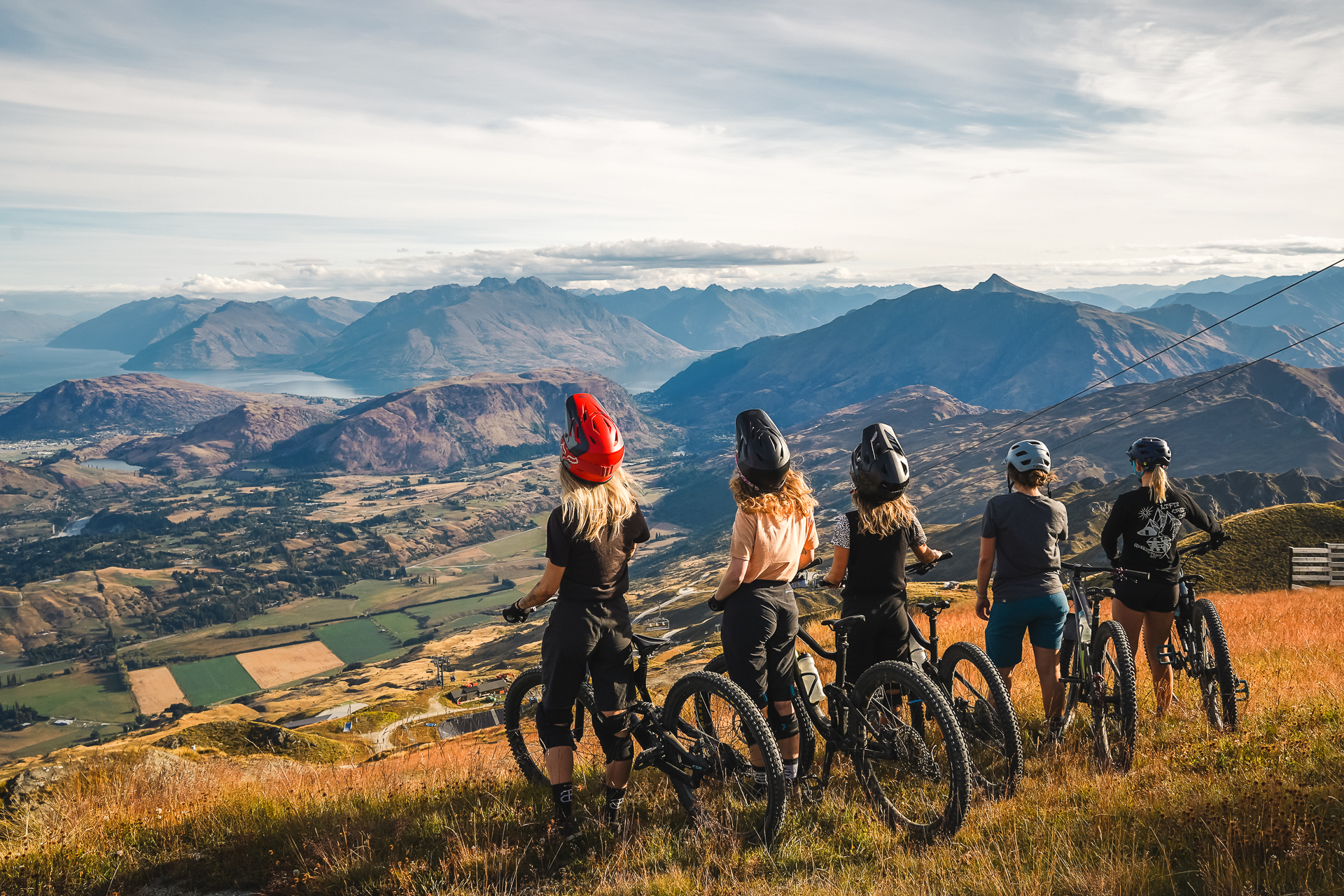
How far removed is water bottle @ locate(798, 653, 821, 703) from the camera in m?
6.77

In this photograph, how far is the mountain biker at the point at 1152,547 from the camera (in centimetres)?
788

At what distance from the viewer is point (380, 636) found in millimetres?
196000

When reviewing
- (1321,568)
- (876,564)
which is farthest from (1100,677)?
(1321,568)

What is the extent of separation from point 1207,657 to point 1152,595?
79 centimetres

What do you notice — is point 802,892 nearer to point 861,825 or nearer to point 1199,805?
point 861,825

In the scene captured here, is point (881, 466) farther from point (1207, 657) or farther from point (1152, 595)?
point (1207, 657)

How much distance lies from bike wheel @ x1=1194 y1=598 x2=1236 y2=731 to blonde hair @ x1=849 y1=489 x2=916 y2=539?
3392mm

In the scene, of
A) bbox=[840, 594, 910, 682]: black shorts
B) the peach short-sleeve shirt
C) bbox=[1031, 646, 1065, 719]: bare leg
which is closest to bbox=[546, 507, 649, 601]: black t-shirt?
the peach short-sleeve shirt

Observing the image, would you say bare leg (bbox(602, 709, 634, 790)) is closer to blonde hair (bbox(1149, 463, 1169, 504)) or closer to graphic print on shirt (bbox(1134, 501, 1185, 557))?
graphic print on shirt (bbox(1134, 501, 1185, 557))

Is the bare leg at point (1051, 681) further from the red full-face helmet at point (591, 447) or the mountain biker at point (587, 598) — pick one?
the red full-face helmet at point (591, 447)

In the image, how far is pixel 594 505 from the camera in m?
6.00

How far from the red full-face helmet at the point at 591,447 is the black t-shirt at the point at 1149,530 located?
5.37m

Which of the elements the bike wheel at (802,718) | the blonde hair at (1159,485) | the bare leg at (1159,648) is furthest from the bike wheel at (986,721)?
the blonde hair at (1159,485)

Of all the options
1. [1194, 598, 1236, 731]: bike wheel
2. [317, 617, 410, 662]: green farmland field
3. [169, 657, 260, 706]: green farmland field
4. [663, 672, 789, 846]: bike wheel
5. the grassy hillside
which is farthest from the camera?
[317, 617, 410, 662]: green farmland field
